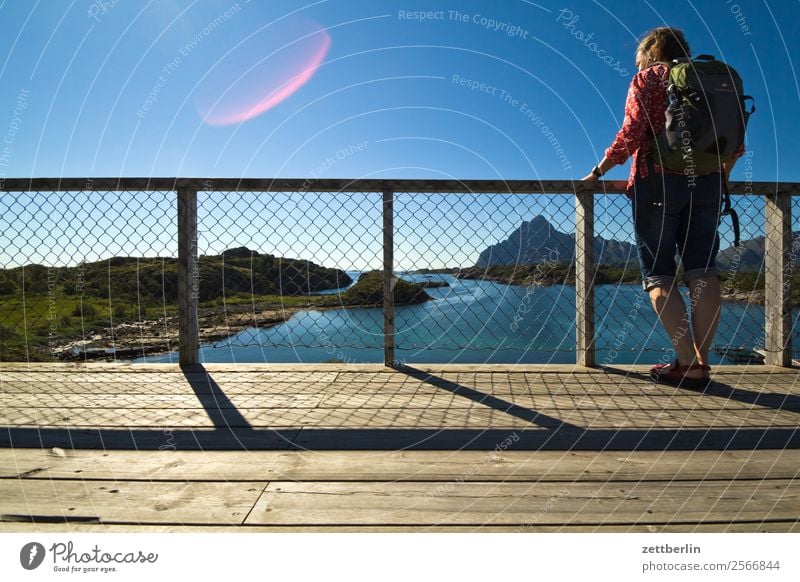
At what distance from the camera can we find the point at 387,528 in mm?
979

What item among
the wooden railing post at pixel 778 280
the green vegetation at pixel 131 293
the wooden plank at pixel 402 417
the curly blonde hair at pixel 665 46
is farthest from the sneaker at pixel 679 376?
the curly blonde hair at pixel 665 46

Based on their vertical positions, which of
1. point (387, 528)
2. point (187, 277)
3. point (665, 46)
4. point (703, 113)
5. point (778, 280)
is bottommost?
point (387, 528)

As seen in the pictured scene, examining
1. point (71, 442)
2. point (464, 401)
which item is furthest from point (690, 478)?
point (71, 442)

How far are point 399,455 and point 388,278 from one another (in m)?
1.40

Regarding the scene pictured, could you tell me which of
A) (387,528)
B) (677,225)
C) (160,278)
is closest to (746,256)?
(677,225)

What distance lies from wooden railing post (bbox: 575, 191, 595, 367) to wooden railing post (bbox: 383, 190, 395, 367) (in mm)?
1144

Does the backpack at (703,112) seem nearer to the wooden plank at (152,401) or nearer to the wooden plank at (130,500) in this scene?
the wooden plank at (152,401)

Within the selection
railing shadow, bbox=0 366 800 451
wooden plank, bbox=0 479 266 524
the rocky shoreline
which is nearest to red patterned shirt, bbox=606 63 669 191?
railing shadow, bbox=0 366 800 451

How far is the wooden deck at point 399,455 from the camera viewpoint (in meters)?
1.02

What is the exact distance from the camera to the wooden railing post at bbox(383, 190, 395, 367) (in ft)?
8.53

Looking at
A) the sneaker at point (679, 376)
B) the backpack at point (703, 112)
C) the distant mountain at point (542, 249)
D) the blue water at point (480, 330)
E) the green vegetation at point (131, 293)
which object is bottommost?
the sneaker at point (679, 376)

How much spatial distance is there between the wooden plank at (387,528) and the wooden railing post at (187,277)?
1718mm

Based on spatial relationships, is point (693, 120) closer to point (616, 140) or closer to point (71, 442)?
point (616, 140)

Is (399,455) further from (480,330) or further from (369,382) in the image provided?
(480,330)
